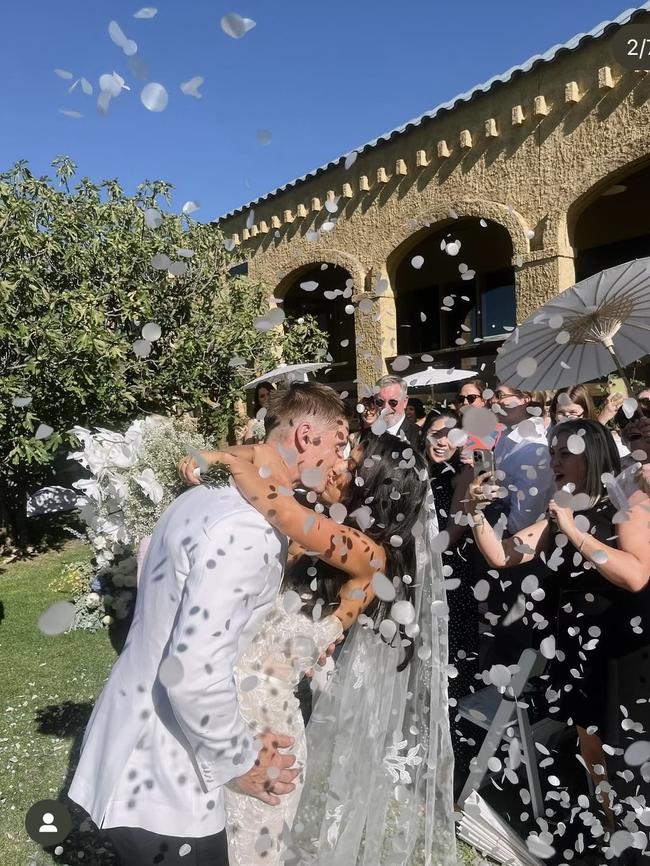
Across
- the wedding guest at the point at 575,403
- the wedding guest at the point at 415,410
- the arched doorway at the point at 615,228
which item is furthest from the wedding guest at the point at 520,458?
the arched doorway at the point at 615,228

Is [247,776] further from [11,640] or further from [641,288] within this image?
[11,640]

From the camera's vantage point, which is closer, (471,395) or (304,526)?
(304,526)

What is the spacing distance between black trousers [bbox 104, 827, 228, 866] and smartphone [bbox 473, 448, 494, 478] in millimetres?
1612

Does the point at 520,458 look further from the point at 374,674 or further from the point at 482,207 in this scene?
the point at 482,207

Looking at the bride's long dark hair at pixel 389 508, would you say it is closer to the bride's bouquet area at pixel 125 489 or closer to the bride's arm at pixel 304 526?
the bride's arm at pixel 304 526

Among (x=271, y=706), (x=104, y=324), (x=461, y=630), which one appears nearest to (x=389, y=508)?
(x=271, y=706)

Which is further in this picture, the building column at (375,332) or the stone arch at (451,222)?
the building column at (375,332)

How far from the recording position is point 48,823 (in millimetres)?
2809

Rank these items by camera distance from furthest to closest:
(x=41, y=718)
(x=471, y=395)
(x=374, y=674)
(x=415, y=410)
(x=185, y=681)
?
(x=415, y=410), (x=41, y=718), (x=471, y=395), (x=374, y=674), (x=185, y=681)

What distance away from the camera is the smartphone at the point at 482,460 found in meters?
2.63

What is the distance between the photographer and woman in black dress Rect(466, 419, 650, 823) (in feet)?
6.72

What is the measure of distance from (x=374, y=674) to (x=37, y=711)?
108 inches

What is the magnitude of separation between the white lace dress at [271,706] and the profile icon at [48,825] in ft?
5.10

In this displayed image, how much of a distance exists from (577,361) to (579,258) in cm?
655
